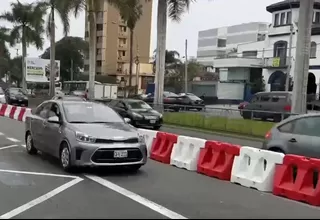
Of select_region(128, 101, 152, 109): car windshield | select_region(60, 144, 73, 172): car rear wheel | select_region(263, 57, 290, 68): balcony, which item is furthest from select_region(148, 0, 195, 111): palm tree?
select_region(263, 57, 290, 68): balcony

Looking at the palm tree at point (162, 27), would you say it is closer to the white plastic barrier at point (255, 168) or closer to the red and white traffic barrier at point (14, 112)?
the red and white traffic barrier at point (14, 112)

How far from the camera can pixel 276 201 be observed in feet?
25.0

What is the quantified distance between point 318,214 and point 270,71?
48.6 meters

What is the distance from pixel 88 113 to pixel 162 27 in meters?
17.2

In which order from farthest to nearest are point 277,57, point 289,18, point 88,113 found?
point 277,57 → point 289,18 → point 88,113

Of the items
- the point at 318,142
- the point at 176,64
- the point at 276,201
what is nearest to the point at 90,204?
the point at 276,201

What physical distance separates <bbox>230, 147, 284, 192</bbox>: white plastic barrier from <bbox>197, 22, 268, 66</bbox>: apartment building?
11217 centimetres

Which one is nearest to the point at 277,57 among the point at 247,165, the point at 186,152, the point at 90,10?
the point at 90,10

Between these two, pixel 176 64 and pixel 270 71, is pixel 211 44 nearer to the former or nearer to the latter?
pixel 176 64

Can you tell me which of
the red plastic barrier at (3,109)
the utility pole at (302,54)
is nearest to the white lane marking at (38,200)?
the utility pole at (302,54)

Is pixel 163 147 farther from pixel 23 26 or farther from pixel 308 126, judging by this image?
pixel 23 26

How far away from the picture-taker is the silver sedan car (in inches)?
360

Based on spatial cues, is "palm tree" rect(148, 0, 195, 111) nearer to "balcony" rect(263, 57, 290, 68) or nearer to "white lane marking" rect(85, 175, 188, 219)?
"white lane marking" rect(85, 175, 188, 219)

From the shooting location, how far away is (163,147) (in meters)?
11.8
